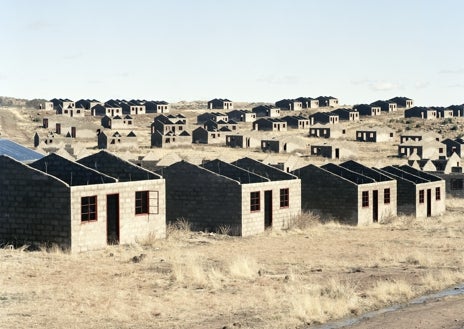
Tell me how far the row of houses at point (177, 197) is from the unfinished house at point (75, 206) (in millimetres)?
34

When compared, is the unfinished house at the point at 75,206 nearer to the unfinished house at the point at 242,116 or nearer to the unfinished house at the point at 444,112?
the unfinished house at the point at 242,116

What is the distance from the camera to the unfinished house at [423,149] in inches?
3000

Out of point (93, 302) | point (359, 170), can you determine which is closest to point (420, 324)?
point (93, 302)

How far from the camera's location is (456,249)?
29703mm

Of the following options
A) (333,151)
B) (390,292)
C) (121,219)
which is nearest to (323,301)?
(390,292)

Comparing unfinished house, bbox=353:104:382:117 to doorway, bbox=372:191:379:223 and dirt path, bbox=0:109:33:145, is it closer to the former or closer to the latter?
dirt path, bbox=0:109:33:145

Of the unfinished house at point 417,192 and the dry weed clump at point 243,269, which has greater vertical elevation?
the unfinished house at point 417,192

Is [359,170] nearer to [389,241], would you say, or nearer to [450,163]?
[389,241]

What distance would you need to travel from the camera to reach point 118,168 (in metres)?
30.9

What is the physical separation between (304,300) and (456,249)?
42.4ft

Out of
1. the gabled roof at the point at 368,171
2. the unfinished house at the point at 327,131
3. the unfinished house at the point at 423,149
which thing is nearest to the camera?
the gabled roof at the point at 368,171

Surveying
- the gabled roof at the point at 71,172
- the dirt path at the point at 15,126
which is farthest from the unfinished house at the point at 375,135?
the gabled roof at the point at 71,172

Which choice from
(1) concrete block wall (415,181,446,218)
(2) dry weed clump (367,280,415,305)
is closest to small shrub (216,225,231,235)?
(2) dry weed clump (367,280,415,305)

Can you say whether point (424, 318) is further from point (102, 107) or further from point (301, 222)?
point (102, 107)
